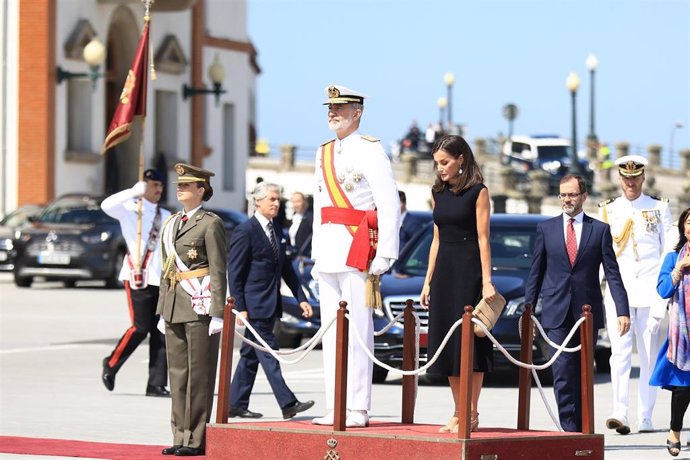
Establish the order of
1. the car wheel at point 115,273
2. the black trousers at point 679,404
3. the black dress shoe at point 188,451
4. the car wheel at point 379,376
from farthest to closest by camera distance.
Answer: the car wheel at point 115,273, the car wheel at point 379,376, the black trousers at point 679,404, the black dress shoe at point 188,451

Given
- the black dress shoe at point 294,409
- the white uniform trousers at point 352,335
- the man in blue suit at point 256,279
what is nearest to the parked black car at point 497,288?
the man in blue suit at point 256,279

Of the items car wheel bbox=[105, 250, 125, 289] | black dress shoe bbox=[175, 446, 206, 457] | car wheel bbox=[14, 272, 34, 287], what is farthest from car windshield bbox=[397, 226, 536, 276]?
car wheel bbox=[14, 272, 34, 287]

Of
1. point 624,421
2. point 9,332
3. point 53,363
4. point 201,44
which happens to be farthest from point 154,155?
point 624,421

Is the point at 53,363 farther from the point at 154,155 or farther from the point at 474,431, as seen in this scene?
the point at 154,155

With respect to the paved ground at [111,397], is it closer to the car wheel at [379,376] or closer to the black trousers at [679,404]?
the car wheel at [379,376]

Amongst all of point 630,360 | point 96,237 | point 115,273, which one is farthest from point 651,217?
point 115,273

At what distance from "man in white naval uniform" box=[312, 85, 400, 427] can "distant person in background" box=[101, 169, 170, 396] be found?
511 cm

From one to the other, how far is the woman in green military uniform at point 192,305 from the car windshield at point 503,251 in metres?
6.41

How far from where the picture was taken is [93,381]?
55.1 ft

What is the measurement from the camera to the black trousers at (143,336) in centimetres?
1543

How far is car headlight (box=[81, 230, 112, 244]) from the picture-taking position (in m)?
31.7

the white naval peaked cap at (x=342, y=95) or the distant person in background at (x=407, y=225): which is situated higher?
the white naval peaked cap at (x=342, y=95)

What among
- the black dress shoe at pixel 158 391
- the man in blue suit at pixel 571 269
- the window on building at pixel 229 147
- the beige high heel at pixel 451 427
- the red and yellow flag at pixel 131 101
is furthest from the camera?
the window on building at pixel 229 147

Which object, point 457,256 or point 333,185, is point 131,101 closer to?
point 333,185
